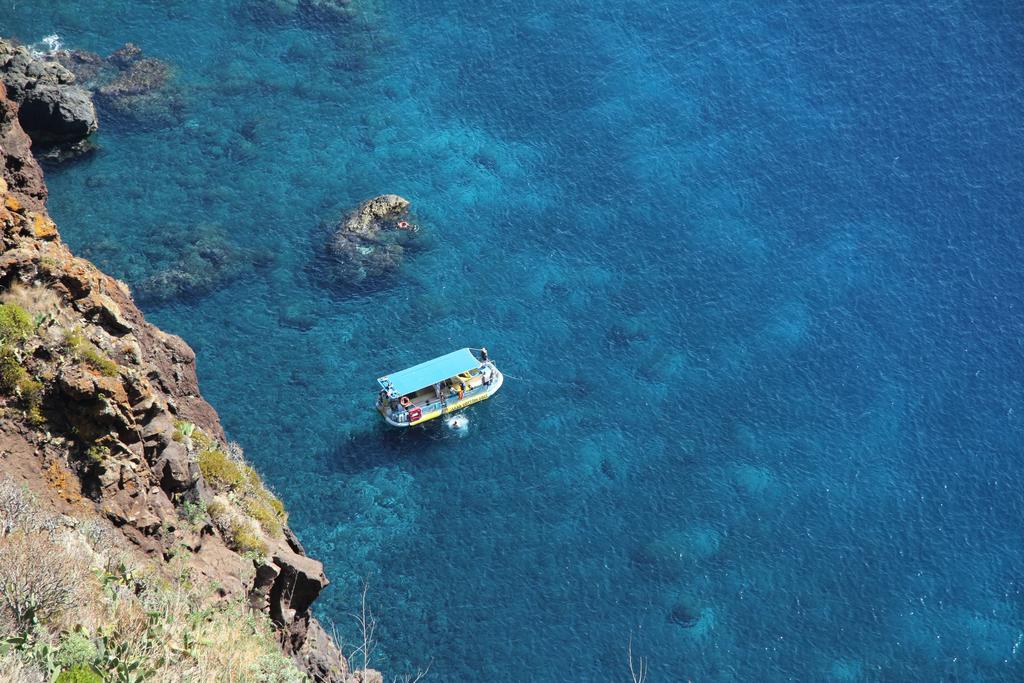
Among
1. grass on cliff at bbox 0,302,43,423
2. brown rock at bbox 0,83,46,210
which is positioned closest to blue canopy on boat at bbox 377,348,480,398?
brown rock at bbox 0,83,46,210

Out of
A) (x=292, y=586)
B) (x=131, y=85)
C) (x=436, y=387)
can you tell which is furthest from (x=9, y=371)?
(x=131, y=85)

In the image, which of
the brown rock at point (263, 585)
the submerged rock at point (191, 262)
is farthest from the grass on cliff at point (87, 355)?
the submerged rock at point (191, 262)

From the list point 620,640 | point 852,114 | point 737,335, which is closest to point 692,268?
point 737,335

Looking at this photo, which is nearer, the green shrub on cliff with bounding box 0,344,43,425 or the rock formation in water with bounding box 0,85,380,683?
the rock formation in water with bounding box 0,85,380,683

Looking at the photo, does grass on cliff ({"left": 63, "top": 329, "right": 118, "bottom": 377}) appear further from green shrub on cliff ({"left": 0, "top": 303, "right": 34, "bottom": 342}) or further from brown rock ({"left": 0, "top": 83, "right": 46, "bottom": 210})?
brown rock ({"left": 0, "top": 83, "right": 46, "bottom": 210})

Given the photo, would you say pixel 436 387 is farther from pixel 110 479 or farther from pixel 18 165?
pixel 110 479

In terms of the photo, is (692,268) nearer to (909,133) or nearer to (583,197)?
(583,197)
